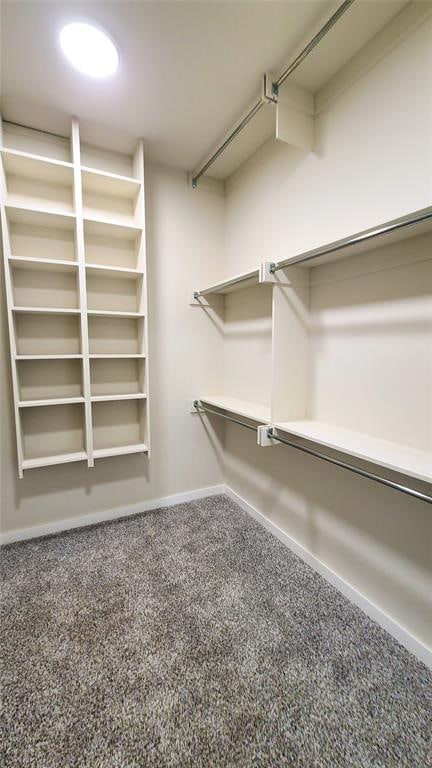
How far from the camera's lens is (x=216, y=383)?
2738 mm

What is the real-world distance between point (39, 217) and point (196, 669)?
2496mm

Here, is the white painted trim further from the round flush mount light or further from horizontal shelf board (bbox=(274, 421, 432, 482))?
the round flush mount light

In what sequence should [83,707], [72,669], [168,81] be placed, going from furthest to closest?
[168,81]
[72,669]
[83,707]

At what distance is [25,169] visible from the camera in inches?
76.5

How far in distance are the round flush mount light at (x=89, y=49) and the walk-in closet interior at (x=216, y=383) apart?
0.03ft

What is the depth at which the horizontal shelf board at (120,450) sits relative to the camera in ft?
7.12

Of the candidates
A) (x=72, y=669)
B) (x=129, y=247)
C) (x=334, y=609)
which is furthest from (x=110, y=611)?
(x=129, y=247)

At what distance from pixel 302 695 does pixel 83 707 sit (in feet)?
2.63

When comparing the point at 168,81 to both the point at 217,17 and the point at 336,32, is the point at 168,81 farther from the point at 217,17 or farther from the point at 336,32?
the point at 336,32

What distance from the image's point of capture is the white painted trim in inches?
84.1

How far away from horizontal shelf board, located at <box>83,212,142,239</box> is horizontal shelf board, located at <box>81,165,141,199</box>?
163 mm

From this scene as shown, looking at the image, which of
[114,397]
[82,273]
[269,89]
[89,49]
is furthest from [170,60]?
[114,397]

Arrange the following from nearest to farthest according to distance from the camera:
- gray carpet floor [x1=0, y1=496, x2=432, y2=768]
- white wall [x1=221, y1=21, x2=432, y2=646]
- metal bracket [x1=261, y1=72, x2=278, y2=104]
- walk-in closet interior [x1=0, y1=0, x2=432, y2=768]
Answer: gray carpet floor [x1=0, y1=496, x2=432, y2=768] → walk-in closet interior [x1=0, y1=0, x2=432, y2=768] → white wall [x1=221, y1=21, x2=432, y2=646] → metal bracket [x1=261, y1=72, x2=278, y2=104]

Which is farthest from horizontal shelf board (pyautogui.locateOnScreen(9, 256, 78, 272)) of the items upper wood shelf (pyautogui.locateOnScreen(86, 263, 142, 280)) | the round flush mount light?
the round flush mount light
